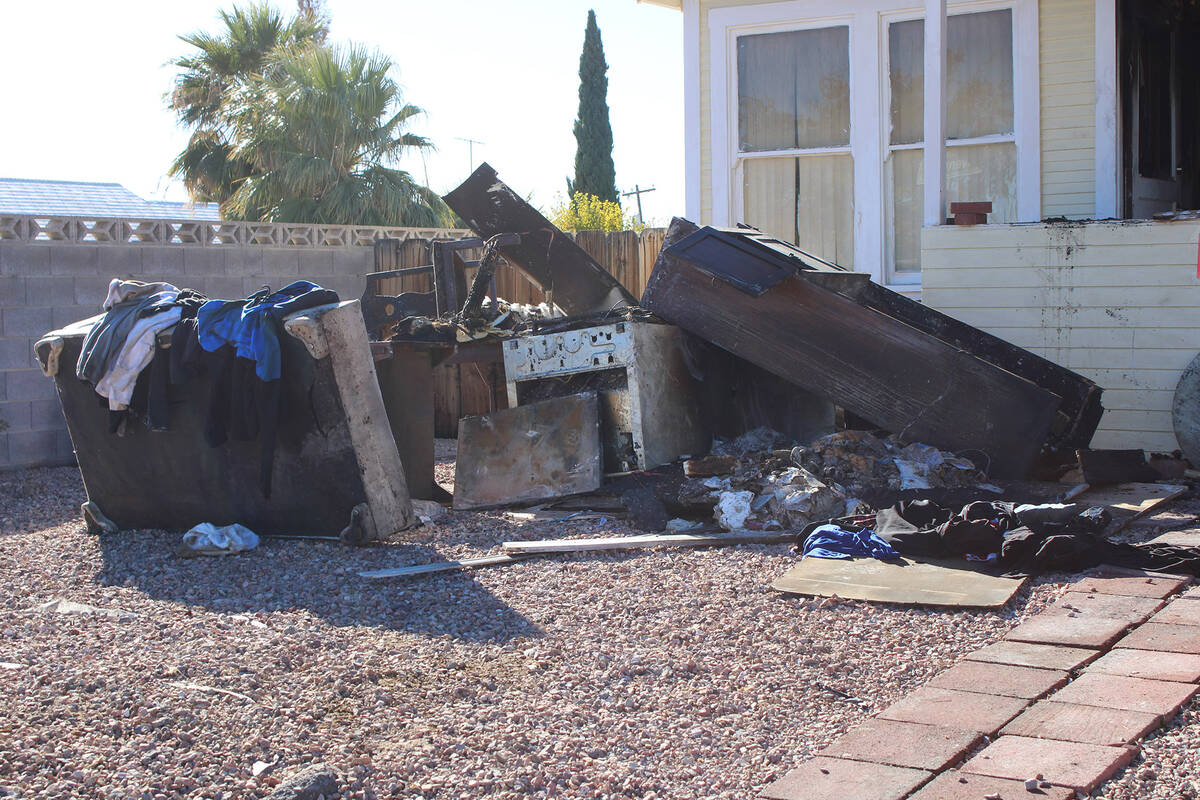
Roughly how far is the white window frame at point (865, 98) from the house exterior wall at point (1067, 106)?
7cm

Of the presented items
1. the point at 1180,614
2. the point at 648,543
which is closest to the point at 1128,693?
the point at 1180,614

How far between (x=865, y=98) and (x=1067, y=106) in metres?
1.62

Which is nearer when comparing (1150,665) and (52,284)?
(1150,665)

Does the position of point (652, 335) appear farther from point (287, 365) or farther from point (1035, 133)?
point (1035, 133)

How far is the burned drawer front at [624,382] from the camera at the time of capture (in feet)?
23.8

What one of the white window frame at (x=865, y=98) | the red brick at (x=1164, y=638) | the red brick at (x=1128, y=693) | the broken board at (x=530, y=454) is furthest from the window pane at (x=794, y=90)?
the red brick at (x=1128, y=693)

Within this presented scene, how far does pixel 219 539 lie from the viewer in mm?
6383

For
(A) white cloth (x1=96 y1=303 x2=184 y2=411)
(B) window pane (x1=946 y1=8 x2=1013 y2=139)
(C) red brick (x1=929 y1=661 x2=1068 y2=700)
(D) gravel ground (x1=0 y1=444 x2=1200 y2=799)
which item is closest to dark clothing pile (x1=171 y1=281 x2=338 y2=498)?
(A) white cloth (x1=96 y1=303 x2=184 y2=411)

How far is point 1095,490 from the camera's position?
6953mm

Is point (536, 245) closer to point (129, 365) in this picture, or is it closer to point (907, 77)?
point (129, 365)

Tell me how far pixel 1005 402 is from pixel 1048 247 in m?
2.02

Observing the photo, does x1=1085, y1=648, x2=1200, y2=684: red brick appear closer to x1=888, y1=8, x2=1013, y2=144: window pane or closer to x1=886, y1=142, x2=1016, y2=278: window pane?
x1=886, y1=142, x2=1016, y2=278: window pane

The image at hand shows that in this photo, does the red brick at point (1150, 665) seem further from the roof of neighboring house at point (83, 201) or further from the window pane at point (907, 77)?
the roof of neighboring house at point (83, 201)

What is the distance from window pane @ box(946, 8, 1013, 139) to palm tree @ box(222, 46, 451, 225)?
16.2 m
